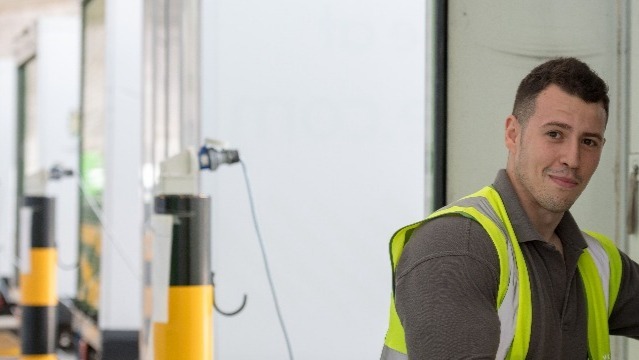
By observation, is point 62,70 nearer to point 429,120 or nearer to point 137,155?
point 137,155

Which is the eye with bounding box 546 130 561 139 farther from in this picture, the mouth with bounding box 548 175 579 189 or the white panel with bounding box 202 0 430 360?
the white panel with bounding box 202 0 430 360

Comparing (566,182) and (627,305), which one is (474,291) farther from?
(627,305)

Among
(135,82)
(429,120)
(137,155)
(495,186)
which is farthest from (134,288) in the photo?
(495,186)

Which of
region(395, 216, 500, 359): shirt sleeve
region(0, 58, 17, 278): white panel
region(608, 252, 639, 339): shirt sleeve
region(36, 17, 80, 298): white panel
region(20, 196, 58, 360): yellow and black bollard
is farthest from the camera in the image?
region(0, 58, 17, 278): white panel

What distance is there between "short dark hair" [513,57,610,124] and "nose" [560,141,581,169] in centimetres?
7

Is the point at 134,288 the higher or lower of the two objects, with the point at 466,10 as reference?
lower

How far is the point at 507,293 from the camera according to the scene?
1.57 meters

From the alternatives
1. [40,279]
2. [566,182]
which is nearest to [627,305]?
[566,182]

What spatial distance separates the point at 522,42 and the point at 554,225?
92 cm

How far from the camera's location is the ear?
175 cm

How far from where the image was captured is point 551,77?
170 cm

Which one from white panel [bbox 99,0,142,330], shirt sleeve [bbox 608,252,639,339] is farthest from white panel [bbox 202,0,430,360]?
white panel [bbox 99,0,142,330]

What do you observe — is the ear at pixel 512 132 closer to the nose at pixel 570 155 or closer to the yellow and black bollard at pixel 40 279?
the nose at pixel 570 155

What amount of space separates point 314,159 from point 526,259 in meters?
2.13
